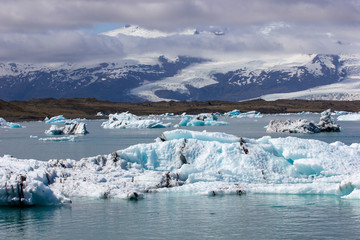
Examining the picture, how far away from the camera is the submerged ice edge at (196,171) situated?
50.6 feet

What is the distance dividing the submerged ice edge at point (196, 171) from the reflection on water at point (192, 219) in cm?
51

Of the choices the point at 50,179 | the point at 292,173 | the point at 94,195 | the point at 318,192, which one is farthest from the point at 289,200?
the point at 50,179

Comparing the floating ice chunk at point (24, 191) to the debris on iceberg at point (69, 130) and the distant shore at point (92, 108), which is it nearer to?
the debris on iceberg at point (69, 130)

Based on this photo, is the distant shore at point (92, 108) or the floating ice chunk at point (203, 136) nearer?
the floating ice chunk at point (203, 136)

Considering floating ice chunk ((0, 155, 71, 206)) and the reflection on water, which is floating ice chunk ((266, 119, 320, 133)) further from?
floating ice chunk ((0, 155, 71, 206))

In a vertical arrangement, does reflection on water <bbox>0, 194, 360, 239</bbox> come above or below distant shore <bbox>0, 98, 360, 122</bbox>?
below

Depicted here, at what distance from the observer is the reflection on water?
12.0m

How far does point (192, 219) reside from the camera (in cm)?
1327

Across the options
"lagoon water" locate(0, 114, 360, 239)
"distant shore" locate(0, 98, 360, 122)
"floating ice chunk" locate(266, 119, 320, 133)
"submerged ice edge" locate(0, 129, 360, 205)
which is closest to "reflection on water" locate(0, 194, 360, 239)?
"lagoon water" locate(0, 114, 360, 239)

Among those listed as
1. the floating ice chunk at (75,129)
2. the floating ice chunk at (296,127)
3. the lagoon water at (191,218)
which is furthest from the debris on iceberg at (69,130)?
the lagoon water at (191,218)

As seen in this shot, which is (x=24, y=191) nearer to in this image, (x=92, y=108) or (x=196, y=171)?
(x=196, y=171)

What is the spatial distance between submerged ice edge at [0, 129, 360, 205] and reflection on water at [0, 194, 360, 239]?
0.51 meters

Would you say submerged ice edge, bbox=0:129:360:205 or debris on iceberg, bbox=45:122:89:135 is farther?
debris on iceberg, bbox=45:122:89:135

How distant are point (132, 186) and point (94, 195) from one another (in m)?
1.33
